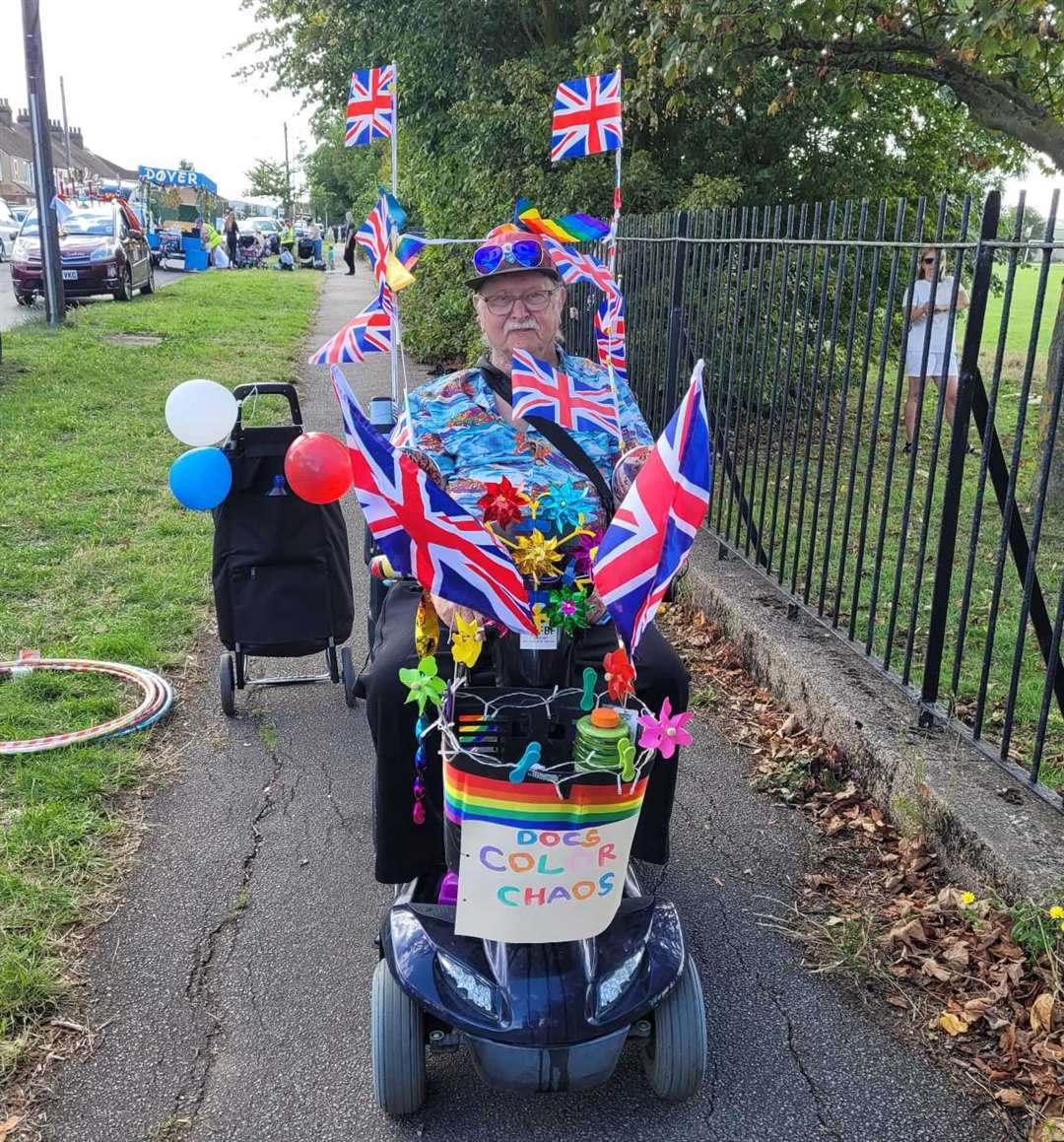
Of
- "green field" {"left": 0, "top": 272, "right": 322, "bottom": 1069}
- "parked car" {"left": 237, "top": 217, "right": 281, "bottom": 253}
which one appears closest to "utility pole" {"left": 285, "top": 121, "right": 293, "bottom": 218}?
"parked car" {"left": 237, "top": 217, "right": 281, "bottom": 253}

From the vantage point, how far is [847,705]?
4055mm

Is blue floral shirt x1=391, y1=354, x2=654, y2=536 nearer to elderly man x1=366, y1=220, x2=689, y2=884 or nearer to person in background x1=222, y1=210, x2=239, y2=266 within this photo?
elderly man x1=366, y1=220, x2=689, y2=884

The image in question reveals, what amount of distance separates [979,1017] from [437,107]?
11.8 meters

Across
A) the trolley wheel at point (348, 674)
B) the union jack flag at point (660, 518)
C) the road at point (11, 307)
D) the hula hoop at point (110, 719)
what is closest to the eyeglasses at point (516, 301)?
the union jack flag at point (660, 518)

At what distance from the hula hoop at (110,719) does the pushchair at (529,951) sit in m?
2.08

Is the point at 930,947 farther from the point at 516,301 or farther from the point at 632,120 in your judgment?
the point at 632,120

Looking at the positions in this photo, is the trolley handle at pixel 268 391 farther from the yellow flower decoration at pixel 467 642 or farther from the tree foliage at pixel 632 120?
the tree foliage at pixel 632 120

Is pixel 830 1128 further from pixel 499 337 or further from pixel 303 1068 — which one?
pixel 499 337

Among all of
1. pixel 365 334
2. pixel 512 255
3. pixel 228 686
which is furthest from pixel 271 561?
pixel 512 255

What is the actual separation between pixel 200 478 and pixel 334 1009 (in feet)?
6.04

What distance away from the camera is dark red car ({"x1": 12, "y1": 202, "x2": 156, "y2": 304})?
18.7m

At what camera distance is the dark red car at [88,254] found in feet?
61.4

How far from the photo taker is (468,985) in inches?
92.4

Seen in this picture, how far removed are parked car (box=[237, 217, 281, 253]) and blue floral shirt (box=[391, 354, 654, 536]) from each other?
46.4 meters
